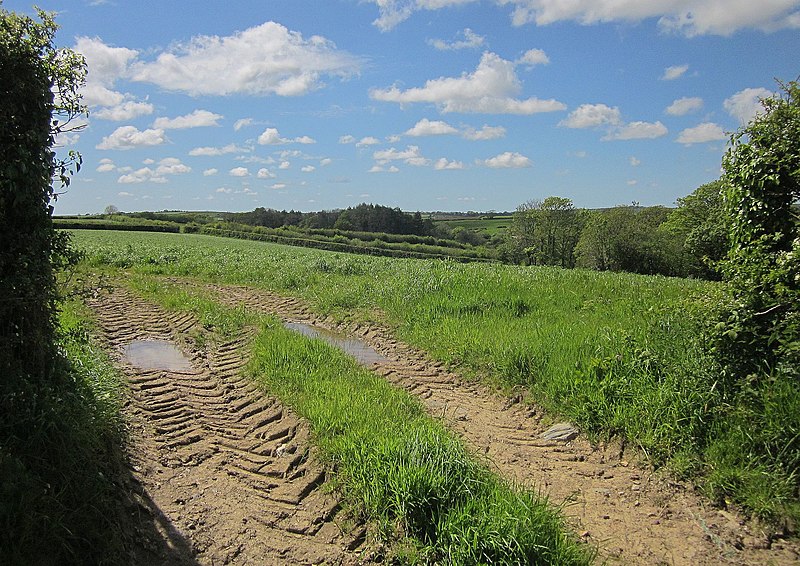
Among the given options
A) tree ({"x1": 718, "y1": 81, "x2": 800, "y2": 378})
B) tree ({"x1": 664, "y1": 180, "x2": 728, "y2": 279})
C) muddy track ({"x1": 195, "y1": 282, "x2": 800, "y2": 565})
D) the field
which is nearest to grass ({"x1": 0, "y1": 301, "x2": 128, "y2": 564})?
the field

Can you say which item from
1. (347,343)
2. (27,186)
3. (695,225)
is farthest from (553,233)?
(27,186)

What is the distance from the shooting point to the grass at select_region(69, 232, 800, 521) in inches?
174

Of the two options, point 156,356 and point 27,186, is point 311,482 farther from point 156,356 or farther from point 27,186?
point 156,356

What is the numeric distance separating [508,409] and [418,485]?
2963 mm

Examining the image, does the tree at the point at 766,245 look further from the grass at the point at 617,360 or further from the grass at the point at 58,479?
the grass at the point at 58,479

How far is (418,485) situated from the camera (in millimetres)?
3982

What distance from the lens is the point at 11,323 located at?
375 cm

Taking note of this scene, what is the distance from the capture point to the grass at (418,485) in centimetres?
351

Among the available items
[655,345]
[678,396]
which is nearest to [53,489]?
[678,396]

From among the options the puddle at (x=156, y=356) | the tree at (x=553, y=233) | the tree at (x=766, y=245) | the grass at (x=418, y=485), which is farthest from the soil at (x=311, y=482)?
the tree at (x=553, y=233)

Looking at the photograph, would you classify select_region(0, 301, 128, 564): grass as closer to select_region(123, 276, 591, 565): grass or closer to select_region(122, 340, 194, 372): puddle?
select_region(123, 276, 591, 565): grass

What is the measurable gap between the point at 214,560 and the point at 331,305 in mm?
8946

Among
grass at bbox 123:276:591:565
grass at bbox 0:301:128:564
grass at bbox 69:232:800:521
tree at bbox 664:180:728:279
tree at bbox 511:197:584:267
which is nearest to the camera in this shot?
grass at bbox 0:301:128:564

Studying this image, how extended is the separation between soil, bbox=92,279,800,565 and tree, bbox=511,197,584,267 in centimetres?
5606
